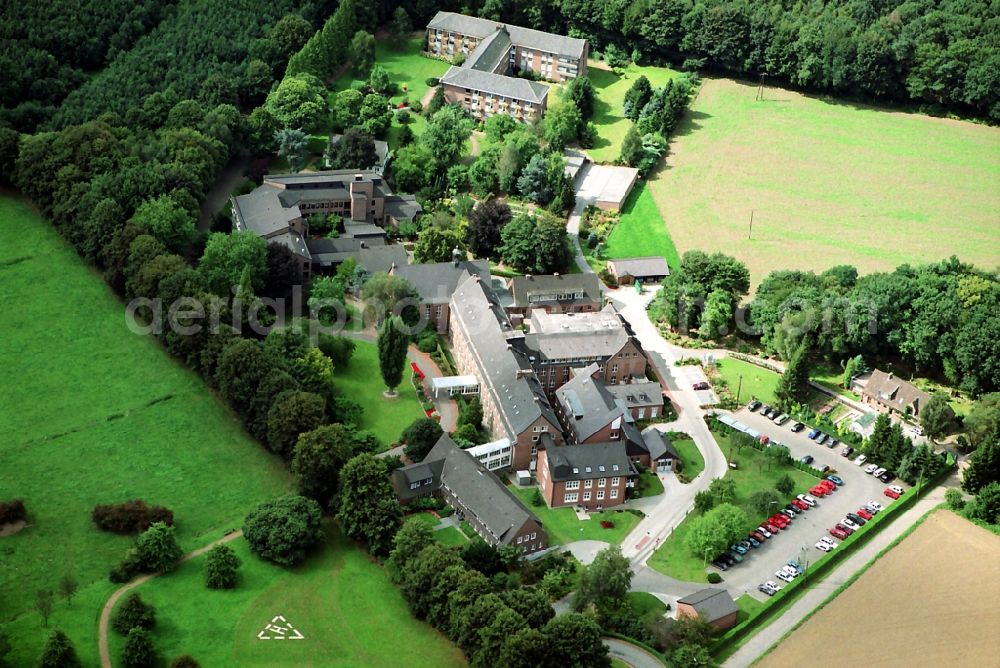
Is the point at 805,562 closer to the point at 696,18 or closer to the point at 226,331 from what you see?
the point at 226,331

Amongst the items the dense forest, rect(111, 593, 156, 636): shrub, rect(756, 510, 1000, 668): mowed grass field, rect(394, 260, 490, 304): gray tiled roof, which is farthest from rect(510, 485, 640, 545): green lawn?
the dense forest

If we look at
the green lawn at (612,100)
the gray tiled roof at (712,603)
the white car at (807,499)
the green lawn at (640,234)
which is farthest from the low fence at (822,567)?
the green lawn at (612,100)

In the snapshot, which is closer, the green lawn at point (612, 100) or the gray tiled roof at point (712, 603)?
the gray tiled roof at point (712, 603)

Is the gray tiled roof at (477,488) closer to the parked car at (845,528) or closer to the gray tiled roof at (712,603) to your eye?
the gray tiled roof at (712,603)

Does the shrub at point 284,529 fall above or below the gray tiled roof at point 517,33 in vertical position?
below

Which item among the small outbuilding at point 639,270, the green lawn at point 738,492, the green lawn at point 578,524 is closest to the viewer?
the green lawn at point 738,492

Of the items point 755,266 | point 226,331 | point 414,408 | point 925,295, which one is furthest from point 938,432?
point 226,331

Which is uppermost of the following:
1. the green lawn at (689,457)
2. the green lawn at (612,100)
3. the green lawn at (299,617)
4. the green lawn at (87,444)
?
the green lawn at (612,100)
